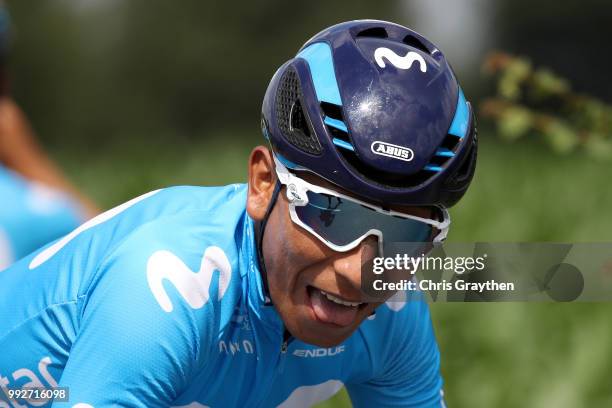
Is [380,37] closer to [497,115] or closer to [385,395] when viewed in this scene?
[385,395]

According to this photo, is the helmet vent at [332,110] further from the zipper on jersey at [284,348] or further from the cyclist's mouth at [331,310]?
the zipper on jersey at [284,348]

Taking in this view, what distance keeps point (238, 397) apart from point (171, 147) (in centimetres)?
1397

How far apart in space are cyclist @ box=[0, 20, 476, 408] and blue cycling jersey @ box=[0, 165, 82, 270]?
1.62 meters

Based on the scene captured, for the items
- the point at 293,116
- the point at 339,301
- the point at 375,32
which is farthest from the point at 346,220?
the point at 375,32

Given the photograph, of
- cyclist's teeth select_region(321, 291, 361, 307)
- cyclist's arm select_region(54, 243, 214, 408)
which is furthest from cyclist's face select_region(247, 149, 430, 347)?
cyclist's arm select_region(54, 243, 214, 408)

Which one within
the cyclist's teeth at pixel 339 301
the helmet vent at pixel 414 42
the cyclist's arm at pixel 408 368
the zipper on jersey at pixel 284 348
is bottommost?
the cyclist's arm at pixel 408 368

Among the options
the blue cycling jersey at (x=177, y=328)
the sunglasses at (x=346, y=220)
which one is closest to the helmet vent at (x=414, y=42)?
the sunglasses at (x=346, y=220)

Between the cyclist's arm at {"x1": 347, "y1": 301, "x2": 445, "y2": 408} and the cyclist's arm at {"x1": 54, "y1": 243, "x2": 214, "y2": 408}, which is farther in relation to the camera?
the cyclist's arm at {"x1": 347, "y1": 301, "x2": 445, "y2": 408}

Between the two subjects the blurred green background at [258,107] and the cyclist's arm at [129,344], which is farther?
the blurred green background at [258,107]

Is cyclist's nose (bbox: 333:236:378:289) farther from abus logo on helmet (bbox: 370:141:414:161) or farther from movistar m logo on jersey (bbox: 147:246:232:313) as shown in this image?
movistar m logo on jersey (bbox: 147:246:232:313)

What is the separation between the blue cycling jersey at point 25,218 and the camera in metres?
4.93

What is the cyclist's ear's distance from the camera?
3.09 m

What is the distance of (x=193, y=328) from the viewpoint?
2.84 meters

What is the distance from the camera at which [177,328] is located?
9.09 feet
